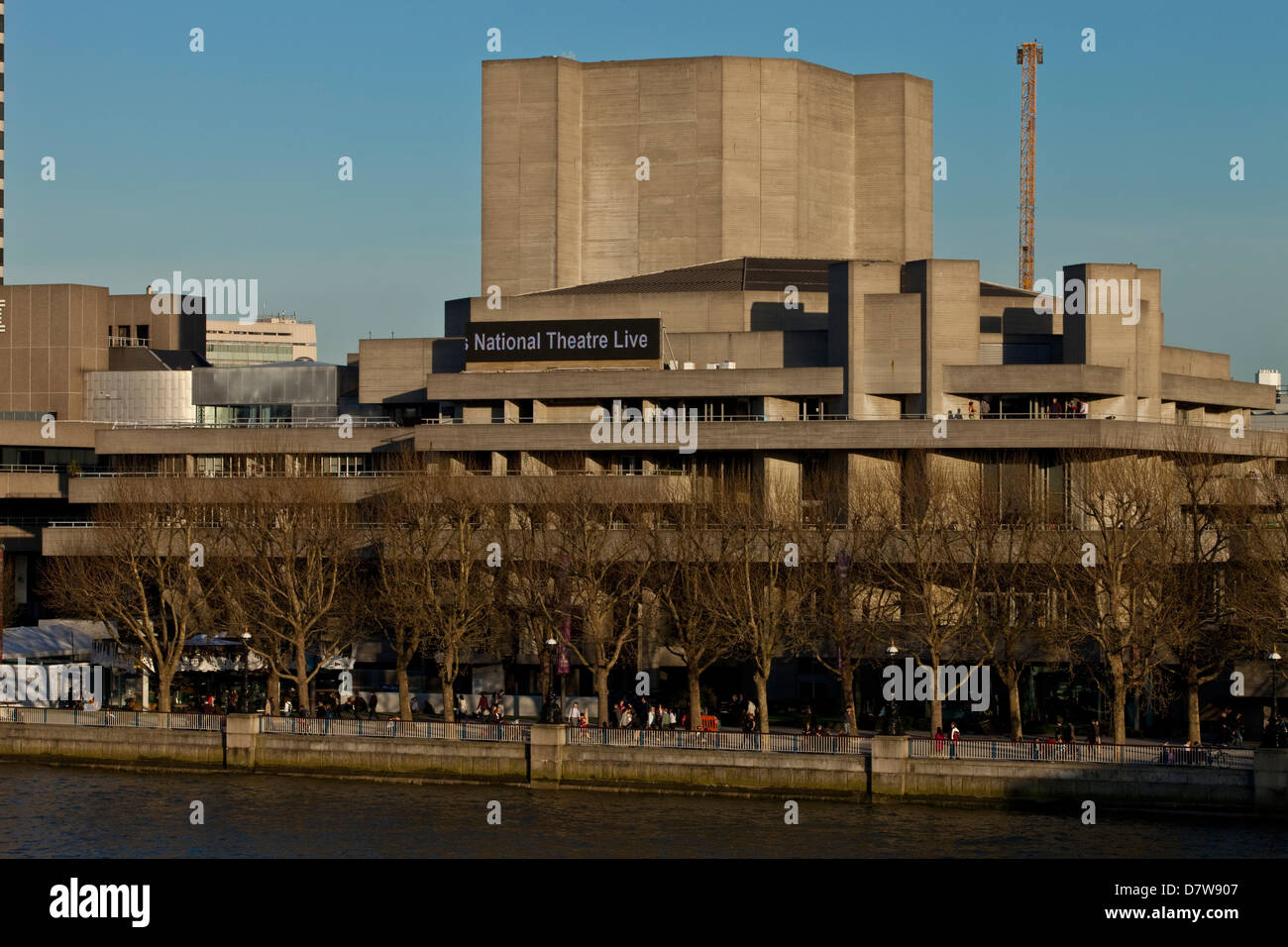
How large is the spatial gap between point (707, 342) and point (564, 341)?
7.35 meters

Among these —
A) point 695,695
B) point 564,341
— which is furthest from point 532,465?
point 695,695

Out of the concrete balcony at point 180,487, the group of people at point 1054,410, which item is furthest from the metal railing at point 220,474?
the group of people at point 1054,410

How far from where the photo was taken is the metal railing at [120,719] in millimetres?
71500

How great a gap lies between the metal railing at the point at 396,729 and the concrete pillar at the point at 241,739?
0.45m

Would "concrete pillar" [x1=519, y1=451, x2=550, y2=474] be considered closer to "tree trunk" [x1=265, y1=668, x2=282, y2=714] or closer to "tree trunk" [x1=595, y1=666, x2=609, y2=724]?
"tree trunk" [x1=265, y1=668, x2=282, y2=714]

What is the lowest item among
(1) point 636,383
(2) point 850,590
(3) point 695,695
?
(3) point 695,695

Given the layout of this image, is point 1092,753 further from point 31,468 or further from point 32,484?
point 31,468

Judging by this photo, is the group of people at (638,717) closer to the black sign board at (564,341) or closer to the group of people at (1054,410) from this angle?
the group of people at (1054,410)

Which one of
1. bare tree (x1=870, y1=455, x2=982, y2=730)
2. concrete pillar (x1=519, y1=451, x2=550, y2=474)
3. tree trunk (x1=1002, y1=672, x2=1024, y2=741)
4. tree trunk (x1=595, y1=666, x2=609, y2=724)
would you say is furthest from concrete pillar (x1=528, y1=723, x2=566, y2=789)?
concrete pillar (x1=519, y1=451, x2=550, y2=474)

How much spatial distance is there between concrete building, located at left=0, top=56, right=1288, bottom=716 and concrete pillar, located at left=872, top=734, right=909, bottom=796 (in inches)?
780

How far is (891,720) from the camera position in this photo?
221 feet

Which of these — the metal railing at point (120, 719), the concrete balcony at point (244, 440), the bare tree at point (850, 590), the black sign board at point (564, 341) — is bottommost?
the metal railing at point (120, 719)
